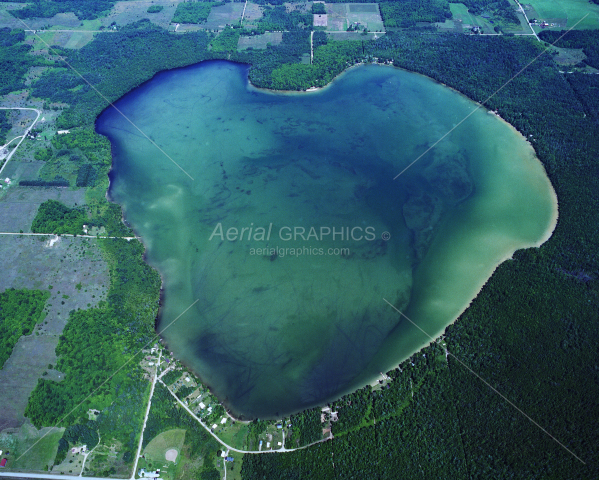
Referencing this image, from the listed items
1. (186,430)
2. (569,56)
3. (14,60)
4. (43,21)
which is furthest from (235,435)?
(43,21)

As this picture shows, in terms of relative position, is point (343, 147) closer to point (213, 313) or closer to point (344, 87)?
point (344, 87)

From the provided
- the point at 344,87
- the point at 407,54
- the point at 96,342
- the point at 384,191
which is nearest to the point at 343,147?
the point at 384,191

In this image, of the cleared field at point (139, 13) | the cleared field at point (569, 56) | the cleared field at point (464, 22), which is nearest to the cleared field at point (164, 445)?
the cleared field at point (139, 13)

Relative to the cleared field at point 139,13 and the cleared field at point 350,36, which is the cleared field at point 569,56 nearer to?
the cleared field at point 350,36

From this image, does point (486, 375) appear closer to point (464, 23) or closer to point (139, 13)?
point (464, 23)

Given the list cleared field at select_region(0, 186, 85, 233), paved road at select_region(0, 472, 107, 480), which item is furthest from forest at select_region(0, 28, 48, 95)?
paved road at select_region(0, 472, 107, 480)

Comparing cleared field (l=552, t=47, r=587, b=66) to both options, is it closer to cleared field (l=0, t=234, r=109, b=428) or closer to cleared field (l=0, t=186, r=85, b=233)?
cleared field (l=0, t=234, r=109, b=428)
